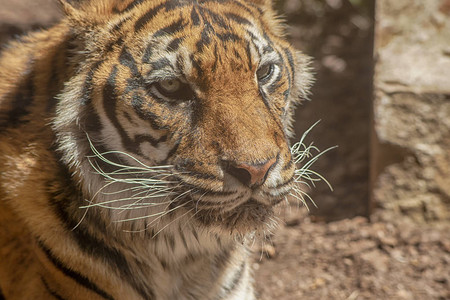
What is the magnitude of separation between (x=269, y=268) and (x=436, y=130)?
123cm

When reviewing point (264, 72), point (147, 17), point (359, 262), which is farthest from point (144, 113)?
point (359, 262)

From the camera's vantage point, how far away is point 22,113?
2.18 m

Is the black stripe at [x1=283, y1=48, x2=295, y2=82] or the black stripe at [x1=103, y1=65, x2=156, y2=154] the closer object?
the black stripe at [x1=103, y1=65, x2=156, y2=154]

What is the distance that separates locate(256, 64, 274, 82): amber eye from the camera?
2.03 meters

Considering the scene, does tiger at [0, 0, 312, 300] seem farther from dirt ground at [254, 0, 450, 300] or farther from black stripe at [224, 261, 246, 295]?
dirt ground at [254, 0, 450, 300]

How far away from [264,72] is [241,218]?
0.50 metres

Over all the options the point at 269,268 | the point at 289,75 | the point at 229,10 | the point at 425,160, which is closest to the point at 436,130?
the point at 425,160

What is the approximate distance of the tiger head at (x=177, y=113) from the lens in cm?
185

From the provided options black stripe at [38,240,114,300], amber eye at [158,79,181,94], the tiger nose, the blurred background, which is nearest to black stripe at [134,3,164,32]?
amber eye at [158,79,181,94]

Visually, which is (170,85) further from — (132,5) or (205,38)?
(132,5)

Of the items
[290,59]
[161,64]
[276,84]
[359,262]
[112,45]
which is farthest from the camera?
[359,262]

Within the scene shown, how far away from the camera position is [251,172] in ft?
5.81

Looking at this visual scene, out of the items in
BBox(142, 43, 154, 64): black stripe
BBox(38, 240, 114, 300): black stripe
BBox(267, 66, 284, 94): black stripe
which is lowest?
BBox(38, 240, 114, 300): black stripe

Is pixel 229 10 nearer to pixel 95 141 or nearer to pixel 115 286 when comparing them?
pixel 95 141
